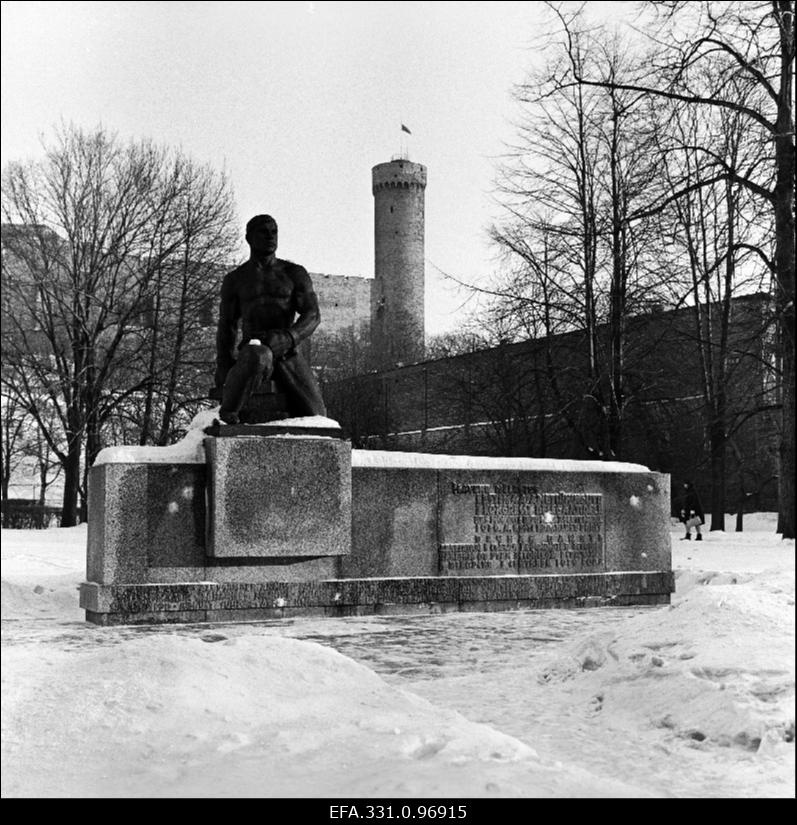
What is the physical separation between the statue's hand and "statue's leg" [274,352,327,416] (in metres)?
0.11

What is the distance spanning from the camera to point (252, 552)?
976cm

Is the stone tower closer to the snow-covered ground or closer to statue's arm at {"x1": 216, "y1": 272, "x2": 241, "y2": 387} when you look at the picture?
statue's arm at {"x1": 216, "y1": 272, "x2": 241, "y2": 387}

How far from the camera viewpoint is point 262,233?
1064cm

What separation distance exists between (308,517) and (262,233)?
2.69 meters

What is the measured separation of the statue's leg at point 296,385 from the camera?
34.1ft

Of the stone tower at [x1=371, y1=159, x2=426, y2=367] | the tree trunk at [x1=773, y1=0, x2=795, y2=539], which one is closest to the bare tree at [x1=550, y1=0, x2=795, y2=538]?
the tree trunk at [x1=773, y1=0, x2=795, y2=539]

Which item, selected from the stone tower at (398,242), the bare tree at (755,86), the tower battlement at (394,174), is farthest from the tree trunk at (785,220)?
the tower battlement at (394,174)

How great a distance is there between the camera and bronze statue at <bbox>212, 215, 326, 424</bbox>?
33.9 ft

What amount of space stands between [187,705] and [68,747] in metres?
0.59

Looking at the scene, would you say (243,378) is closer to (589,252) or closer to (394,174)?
(589,252)

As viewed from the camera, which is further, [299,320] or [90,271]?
[90,271]

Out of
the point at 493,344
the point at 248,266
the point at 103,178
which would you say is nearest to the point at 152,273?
the point at 103,178

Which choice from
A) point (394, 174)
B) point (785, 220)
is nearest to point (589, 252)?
point (785, 220)

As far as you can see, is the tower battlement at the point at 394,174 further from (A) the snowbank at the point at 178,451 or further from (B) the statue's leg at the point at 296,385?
(A) the snowbank at the point at 178,451
